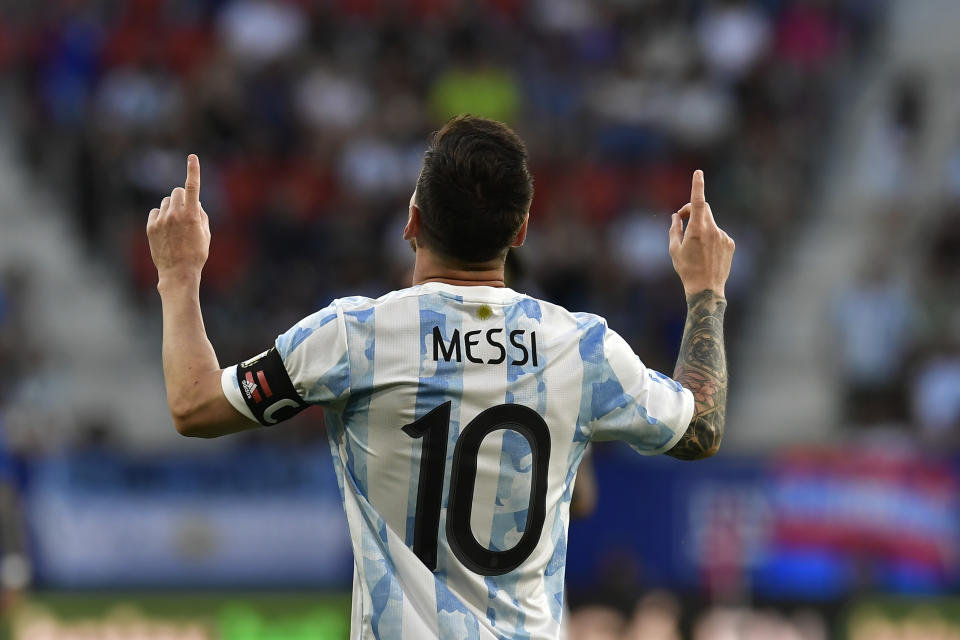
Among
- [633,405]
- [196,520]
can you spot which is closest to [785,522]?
[196,520]

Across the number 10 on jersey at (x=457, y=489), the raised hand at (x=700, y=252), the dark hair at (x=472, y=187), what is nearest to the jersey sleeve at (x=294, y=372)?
the number 10 on jersey at (x=457, y=489)

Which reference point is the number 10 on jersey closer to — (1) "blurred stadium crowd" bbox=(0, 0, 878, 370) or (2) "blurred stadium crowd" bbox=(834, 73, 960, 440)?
(2) "blurred stadium crowd" bbox=(834, 73, 960, 440)

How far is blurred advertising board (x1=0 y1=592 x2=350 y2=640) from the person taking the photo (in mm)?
9039

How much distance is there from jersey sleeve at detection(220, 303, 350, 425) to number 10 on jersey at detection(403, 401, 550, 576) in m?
0.18

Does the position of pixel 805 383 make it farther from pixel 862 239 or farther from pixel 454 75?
pixel 454 75

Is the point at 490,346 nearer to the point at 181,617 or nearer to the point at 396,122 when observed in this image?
the point at 181,617

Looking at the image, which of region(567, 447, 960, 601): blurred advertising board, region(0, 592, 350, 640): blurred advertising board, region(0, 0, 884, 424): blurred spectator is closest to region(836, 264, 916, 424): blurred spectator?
region(0, 0, 884, 424): blurred spectator

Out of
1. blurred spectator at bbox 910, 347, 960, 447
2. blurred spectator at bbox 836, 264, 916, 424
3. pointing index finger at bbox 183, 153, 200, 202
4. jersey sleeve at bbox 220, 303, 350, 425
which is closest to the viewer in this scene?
jersey sleeve at bbox 220, 303, 350, 425

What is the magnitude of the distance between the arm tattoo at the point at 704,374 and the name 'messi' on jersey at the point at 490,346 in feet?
1.16

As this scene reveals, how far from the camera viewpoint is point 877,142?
14352 millimetres

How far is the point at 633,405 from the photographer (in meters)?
2.87

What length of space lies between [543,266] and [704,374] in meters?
9.16

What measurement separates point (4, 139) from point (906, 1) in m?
9.13

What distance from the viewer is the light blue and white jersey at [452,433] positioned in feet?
8.99
